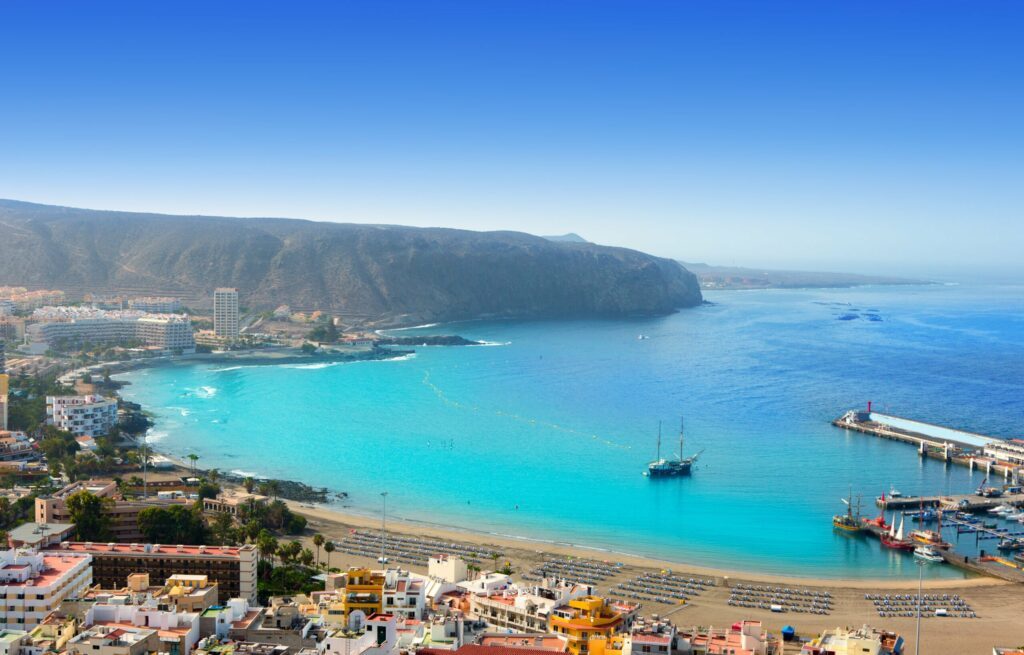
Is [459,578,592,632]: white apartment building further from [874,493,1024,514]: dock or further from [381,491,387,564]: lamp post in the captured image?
[874,493,1024,514]: dock

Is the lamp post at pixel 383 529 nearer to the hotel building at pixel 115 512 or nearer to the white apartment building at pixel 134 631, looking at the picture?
the hotel building at pixel 115 512

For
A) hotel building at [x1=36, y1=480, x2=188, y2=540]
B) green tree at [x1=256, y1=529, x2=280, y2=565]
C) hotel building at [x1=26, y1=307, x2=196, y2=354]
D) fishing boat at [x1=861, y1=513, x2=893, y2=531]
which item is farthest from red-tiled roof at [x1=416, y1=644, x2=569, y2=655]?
hotel building at [x1=26, y1=307, x2=196, y2=354]

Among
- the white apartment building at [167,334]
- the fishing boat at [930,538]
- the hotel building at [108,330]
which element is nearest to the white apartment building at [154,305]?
the hotel building at [108,330]

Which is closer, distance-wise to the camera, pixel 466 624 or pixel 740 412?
pixel 466 624

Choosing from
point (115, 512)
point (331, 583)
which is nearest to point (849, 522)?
point (331, 583)

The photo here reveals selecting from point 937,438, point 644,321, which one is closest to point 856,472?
point 937,438

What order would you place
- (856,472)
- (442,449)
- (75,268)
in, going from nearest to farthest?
1. (856,472)
2. (442,449)
3. (75,268)

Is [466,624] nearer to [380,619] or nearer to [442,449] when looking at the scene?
[380,619]

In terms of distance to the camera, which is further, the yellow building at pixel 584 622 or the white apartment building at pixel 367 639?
the yellow building at pixel 584 622
